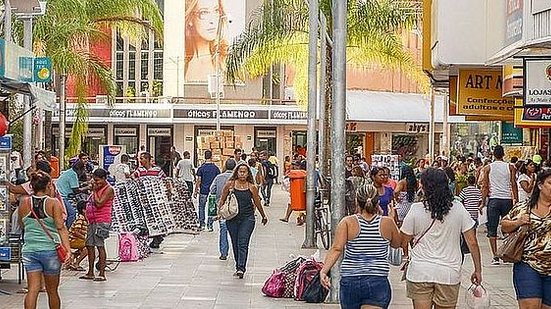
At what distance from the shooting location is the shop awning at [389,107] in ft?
161

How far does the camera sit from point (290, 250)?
19031 millimetres

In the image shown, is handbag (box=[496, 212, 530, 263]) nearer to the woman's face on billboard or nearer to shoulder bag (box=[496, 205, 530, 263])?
shoulder bag (box=[496, 205, 530, 263])

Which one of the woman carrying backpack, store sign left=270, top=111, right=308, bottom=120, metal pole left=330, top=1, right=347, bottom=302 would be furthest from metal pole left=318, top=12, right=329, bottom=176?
store sign left=270, top=111, right=308, bottom=120

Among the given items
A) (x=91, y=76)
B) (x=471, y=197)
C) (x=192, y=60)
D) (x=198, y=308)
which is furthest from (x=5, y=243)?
(x=192, y=60)

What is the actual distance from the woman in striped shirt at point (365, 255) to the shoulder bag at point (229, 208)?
6347mm

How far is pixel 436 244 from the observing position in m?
7.88

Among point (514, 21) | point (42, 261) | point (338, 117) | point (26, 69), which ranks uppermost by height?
point (514, 21)

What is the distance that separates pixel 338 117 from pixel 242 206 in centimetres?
263

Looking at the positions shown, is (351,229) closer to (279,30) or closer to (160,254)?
(160,254)

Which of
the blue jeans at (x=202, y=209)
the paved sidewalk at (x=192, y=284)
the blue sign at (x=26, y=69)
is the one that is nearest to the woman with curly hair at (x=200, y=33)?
the blue jeans at (x=202, y=209)

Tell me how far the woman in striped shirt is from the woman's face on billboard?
4540 cm

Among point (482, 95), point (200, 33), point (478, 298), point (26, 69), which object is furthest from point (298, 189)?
point (200, 33)

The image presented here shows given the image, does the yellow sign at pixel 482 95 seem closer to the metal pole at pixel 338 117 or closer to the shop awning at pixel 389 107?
the metal pole at pixel 338 117

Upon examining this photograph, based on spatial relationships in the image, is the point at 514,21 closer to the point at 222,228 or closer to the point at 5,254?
the point at 222,228
